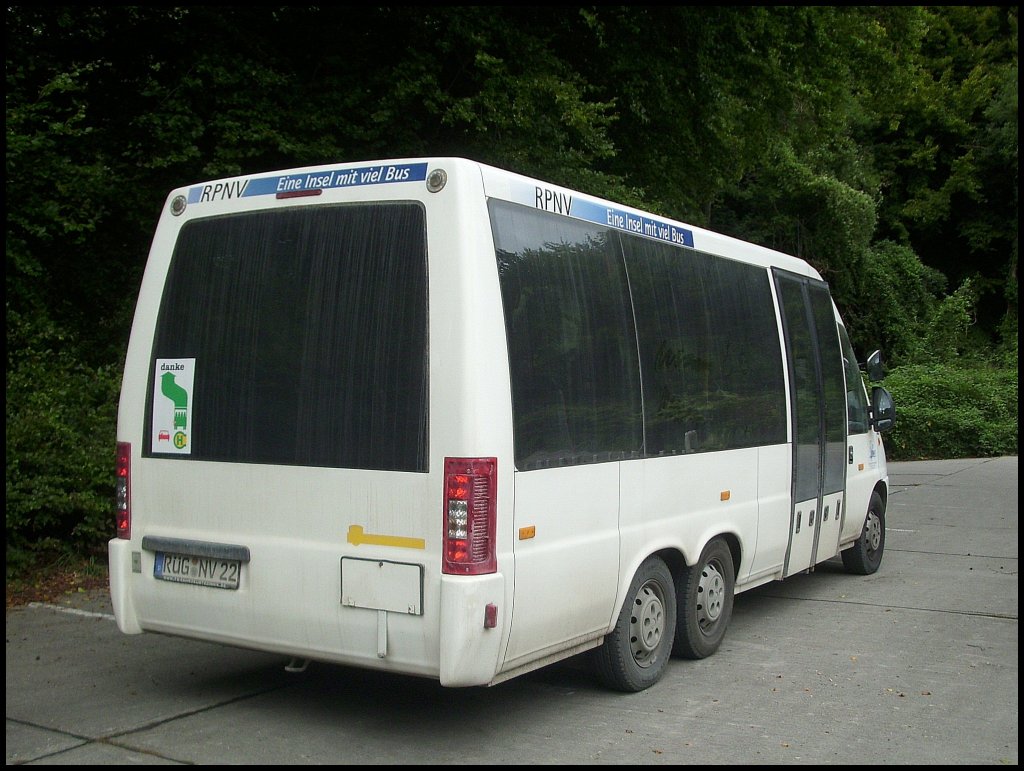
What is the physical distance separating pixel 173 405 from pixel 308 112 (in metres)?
6.72

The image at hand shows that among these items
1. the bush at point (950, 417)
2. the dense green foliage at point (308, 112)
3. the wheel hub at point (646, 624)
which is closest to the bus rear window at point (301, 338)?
the wheel hub at point (646, 624)

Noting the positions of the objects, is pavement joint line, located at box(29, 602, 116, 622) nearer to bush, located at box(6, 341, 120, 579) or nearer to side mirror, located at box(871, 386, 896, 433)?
bush, located at box(6, 341, 120, 579)

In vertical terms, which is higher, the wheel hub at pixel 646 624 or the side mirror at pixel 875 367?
the side mirror at pixel 875 367

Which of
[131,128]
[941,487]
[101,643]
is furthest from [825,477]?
[941,487]

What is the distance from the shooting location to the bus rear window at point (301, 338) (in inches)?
201

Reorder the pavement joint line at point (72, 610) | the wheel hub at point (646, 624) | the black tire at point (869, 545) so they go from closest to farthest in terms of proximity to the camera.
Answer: the wheel hub at point (646, 624), the pavement joint line at point (72, 610), the black tire at point (869, 545)

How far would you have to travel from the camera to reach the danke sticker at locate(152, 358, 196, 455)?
18.7 feet

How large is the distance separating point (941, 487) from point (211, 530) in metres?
15.1

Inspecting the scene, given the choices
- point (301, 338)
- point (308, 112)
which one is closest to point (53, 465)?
point (301, 338)

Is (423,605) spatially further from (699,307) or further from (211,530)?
(699,307)

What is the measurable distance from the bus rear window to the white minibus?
1cm

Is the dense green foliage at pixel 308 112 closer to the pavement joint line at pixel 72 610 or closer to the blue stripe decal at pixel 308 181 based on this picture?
the pavement joint line at pixel 72 610

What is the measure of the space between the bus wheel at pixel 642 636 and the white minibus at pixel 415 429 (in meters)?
A: 0.02

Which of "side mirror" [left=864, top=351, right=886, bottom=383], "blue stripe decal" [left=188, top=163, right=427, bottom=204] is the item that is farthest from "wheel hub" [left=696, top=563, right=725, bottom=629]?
"blue stripe decal" [left=188, top=163, right=427, bottom=204]
